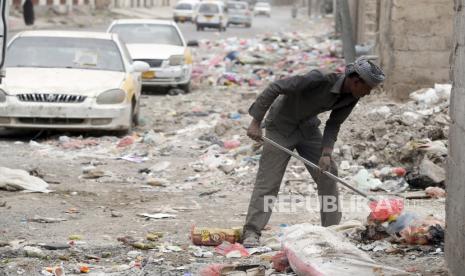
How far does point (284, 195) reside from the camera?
9.30 meters

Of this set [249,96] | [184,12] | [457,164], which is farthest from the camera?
[184,12]

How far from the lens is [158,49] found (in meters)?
18.5

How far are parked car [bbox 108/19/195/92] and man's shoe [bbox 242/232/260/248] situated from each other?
415 inches

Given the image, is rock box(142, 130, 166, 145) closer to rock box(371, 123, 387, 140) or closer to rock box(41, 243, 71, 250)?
rock box(371, 123, 387, 140)

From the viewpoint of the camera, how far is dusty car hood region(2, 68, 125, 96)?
12039 mm

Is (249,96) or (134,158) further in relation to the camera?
(249,96)

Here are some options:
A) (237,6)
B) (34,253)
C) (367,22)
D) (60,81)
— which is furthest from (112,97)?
(237,6)

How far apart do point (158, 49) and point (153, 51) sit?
7.8 inches

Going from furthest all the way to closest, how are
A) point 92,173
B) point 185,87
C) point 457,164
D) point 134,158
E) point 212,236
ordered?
point 185,87 → point 134,158 → point 92,173 → point 212,236 → point 457,164

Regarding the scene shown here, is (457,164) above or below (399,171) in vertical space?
above

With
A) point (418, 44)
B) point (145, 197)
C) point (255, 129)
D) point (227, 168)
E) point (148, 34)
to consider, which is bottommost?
point (227, 168)

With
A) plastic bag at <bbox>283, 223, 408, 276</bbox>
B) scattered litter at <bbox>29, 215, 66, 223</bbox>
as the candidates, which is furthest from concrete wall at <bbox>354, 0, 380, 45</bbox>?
plastic bag at <bbox>283, 223, 408, 276</bbox>

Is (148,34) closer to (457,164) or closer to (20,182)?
(20,182)

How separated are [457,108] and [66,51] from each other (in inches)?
347
